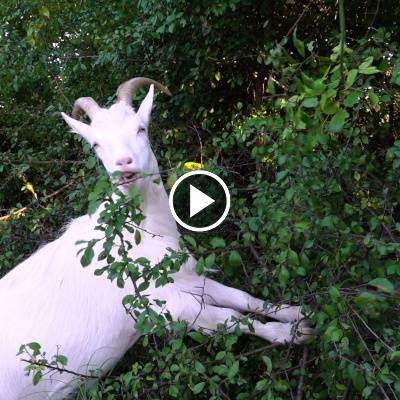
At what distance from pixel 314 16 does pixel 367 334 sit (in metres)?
3.27

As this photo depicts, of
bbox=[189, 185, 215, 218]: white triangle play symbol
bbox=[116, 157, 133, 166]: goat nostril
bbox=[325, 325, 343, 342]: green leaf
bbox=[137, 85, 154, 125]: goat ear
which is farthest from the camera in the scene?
bbox=[189, 185, 215, 218]: white triangle play symbol

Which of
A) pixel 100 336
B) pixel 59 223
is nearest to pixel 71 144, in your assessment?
pixel 59 223

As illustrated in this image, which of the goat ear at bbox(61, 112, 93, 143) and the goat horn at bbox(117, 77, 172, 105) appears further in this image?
the goat horn at bbox(117, 77, 172, 105)

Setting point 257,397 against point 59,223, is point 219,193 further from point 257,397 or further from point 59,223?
point 257,397

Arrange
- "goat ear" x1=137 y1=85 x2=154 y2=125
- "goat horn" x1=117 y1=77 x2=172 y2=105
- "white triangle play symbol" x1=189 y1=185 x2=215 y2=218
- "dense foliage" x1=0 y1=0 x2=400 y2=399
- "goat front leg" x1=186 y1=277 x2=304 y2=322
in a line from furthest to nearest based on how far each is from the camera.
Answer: "white triangle play symbol" x1=189 y1=185 x2=215 y2=218, "goat horn" x1=117 y1=77 x2=172 y2=105, "goat ear" x1=137 y1=85 x2=154 y2=125, "goat front leg" x1=186 y1=277 x2=304 y2=322, "dense foliage" x1=0 y1=0 x2=400 y2=399

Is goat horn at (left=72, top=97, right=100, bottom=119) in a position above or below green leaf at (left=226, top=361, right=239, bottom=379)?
above

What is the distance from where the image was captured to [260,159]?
11.7 ft

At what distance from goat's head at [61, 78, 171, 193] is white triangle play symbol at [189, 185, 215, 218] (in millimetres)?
925

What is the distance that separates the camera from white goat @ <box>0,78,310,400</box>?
3.53 meters

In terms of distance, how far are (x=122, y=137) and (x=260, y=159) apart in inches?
28.6

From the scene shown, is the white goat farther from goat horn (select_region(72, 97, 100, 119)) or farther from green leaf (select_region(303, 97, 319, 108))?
green leaf (select_region(303, 97, 319, 108))

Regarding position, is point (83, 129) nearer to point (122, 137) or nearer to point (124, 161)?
point (122, 137)

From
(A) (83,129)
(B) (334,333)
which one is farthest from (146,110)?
(B) (334,333)

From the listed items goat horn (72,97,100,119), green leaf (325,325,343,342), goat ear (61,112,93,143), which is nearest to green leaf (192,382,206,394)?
green leaf (325,325,343,342)
